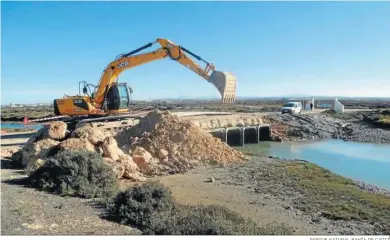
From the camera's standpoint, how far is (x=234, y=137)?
111 feet

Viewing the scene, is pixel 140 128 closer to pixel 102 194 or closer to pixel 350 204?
pixel 102 194

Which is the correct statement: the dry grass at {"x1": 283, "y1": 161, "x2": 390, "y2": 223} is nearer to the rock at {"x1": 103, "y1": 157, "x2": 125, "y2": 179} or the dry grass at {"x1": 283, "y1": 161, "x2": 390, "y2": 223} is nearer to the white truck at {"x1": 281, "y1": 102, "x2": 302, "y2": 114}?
the rock at {"x1": 103, "y1": 157, "x2": 125, "y2": 179}

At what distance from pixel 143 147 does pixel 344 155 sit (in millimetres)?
14843

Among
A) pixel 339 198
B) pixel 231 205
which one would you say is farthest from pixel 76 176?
pixel 339 198

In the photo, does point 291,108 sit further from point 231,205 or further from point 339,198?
point 231,205

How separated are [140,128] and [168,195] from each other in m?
12.2

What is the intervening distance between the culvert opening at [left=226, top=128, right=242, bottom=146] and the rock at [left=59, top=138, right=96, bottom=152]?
19.1 m

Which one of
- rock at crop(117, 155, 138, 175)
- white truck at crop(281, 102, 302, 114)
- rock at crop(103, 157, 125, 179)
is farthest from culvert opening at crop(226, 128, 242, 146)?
rock at crop(103, 157, 125, 179)

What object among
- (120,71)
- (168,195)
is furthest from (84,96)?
(168,195)

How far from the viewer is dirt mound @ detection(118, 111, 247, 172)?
18.3 metres

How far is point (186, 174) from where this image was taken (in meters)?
17.2

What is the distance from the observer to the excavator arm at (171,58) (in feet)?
72.4

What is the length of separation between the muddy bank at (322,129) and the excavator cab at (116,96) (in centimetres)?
1643

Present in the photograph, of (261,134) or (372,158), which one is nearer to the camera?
(372,158)
